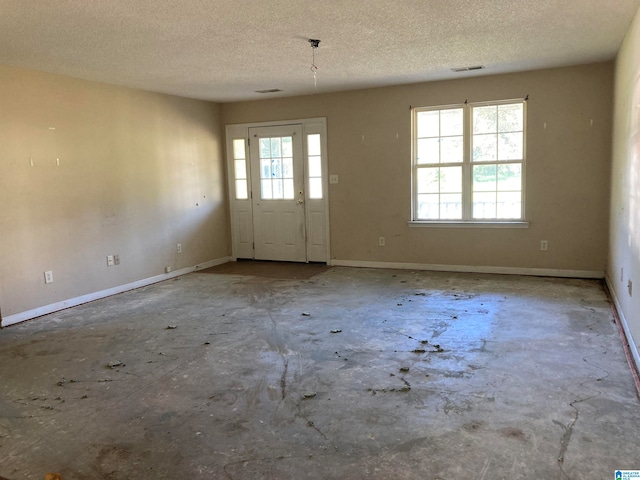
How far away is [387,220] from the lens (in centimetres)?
659

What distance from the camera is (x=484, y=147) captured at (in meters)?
5.98

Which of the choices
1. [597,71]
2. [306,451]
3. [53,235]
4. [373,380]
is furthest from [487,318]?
[53,235]

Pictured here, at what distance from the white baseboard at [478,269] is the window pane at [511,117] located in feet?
5.67

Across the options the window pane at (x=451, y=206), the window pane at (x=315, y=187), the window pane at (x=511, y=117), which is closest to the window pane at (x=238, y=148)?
the window pane at (x=315, y=187)

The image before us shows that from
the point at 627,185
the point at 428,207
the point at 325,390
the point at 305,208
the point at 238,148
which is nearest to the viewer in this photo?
the point at 325,390

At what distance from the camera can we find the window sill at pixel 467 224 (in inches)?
231

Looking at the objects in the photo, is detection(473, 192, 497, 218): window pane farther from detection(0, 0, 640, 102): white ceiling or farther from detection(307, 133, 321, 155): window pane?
detection(307, 133, 321, 155): window pane

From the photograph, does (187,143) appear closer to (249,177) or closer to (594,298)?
(249,177)

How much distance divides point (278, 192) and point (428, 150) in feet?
7.68

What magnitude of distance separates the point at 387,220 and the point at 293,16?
3.60 metres

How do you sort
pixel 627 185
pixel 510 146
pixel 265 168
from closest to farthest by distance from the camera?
1. pixel 627 185
2. pixel 510 146
3. pixel 265 168

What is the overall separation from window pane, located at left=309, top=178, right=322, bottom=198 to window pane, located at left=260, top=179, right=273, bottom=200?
0.69m

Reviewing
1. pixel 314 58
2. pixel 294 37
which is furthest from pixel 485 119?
pixel 294 37

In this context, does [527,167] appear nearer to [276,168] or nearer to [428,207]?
[428,207]
